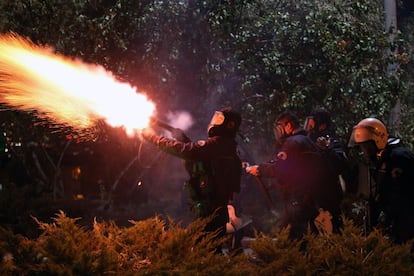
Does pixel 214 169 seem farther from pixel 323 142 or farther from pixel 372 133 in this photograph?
pixel 323 142

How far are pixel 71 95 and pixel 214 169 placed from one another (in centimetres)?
203

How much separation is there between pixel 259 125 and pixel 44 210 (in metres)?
5.00

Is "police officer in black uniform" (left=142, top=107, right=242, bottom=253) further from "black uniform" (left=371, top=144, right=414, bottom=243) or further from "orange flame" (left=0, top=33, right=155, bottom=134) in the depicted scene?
"black uniform" (left=371, top=144, right=414, bottom=243)

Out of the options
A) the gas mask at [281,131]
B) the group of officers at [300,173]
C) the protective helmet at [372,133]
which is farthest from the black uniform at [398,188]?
the gas mask at [281,131]

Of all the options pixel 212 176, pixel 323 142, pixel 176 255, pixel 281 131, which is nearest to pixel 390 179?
pixel 281 131

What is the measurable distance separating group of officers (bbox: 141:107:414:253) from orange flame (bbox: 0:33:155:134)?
508 mm

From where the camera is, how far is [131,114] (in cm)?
602

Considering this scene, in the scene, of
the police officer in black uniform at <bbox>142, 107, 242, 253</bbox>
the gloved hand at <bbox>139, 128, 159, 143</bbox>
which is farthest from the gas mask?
the gloved hand at <bbox>139, 128, 159, 143</bbox>

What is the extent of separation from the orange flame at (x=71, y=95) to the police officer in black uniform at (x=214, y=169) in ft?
1.64

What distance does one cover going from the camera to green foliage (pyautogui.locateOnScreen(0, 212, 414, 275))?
434cm

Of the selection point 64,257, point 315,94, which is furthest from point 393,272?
point 315,94

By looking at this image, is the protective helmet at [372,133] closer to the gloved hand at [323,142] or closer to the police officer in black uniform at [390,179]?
the police officer in black uniform at [390,179]

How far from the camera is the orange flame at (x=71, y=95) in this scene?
6.10 meters

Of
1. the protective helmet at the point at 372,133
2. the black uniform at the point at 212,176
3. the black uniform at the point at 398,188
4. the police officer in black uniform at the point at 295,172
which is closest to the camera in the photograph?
the black uniform at the point at 398,188
